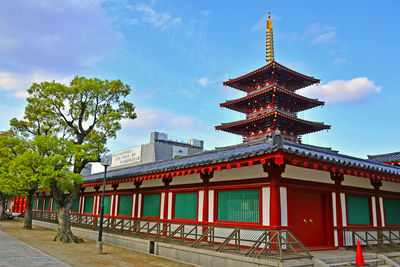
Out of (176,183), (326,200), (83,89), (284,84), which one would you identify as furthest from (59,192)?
(284,84)

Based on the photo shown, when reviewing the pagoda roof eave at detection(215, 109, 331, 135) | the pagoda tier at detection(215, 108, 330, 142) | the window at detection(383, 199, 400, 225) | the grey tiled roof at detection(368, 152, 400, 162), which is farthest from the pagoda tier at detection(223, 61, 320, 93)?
the window at detection(383, 199, 400, 225)

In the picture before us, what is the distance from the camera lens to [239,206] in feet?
38.0

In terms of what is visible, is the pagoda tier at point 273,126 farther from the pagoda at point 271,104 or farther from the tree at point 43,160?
the tree at point 43,160

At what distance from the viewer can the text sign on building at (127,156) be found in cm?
5758

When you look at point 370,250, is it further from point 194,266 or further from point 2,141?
point 2,141

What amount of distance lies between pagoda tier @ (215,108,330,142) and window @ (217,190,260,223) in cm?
1334

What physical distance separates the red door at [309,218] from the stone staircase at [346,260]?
0.83m

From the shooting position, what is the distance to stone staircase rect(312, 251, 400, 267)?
948 cm

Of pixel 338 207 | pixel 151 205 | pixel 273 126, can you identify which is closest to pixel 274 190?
pixel 338 207

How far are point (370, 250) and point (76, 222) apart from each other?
796 inches

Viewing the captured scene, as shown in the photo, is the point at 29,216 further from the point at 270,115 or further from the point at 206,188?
the point at 270,115

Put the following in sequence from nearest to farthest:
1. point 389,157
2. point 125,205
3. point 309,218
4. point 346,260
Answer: point 346,260 < point 309,218 < point 125,205 < point 389,157

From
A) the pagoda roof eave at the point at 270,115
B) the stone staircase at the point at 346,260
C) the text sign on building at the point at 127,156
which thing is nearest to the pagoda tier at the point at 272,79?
the pagoda roof eave at the point at 270,115

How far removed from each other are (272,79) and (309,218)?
55.6ft
